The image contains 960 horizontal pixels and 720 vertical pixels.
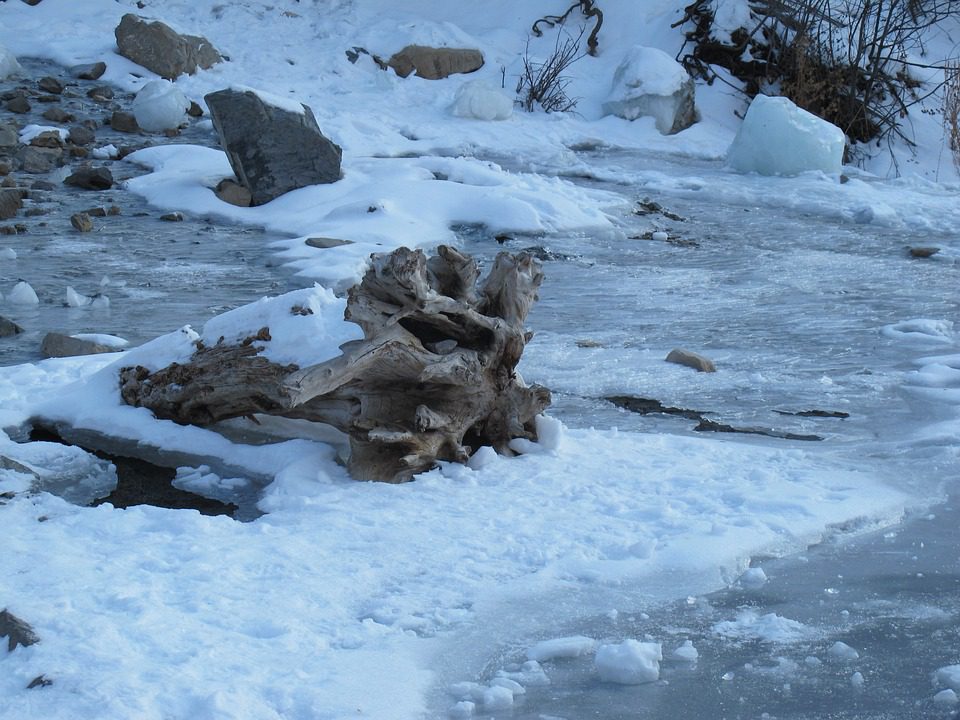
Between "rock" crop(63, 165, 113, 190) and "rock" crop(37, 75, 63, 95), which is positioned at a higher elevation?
"rock" crop(37, 75, 63, 95)

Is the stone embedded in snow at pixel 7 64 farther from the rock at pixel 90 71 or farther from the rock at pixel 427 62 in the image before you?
the rock at pixel 427 62

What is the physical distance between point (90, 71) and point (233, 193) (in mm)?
5225

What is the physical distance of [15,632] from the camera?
2572 mm

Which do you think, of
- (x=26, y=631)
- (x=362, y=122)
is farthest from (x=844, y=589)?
(x=362, y=122)

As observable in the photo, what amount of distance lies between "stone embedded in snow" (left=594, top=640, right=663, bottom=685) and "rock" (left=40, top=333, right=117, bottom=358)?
3.64 m

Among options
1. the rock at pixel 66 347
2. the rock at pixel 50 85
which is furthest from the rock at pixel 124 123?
the rock at pixel 66 347

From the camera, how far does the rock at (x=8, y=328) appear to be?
19.4ft

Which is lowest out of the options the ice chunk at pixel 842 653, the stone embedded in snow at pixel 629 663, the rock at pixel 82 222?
the rock at pixel 82 222

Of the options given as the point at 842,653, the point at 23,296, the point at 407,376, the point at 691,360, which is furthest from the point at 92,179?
the point at 842,653

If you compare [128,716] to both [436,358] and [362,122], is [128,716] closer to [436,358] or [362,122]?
[436,358]

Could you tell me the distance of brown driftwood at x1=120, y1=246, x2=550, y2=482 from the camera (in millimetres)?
3764

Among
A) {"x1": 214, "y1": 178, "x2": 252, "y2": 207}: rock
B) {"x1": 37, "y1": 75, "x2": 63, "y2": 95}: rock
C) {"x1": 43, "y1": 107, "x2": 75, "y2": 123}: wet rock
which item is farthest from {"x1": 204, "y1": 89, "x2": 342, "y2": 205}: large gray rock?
{"x1": 37, "y1": 75, "x2": 63, "y2": 95}: rock

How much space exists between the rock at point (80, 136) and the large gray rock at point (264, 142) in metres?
2.57

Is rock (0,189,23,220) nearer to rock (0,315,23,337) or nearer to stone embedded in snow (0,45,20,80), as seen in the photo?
rock (0,315,23,337)
